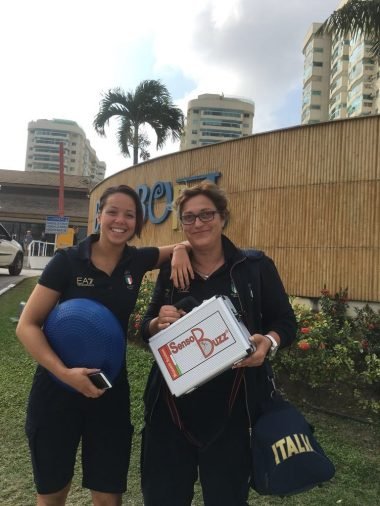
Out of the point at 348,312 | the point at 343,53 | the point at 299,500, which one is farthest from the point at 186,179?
the point at 343,53

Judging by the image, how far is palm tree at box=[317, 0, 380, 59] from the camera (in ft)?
37.3

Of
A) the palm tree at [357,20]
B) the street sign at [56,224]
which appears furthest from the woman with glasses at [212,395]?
the street sign at [56,224]

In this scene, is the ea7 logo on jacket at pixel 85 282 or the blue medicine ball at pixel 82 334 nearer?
the blue medicine ball at pixel 82 334

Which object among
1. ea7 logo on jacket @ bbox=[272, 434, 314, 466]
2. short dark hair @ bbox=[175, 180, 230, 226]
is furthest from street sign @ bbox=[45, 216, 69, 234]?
ea7 logo on jacket @ bbox=[272, 434, 314, 466]

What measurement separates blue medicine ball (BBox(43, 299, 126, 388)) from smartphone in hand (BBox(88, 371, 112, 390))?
7cm

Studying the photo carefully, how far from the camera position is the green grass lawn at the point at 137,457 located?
9.71ft

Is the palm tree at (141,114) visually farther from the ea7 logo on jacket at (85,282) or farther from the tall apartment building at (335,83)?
the tall apartment building at (335,83)

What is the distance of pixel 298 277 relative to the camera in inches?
305

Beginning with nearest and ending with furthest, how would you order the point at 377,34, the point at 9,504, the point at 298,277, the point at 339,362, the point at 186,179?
the point at 9,504 < the point at 339,362 < the point at 298,277 < the point at 186,179 < the point at 377,34

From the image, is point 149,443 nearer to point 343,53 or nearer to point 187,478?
point 187,478

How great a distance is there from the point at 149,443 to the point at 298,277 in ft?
19.9

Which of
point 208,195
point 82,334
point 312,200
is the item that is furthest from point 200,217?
point 312,200

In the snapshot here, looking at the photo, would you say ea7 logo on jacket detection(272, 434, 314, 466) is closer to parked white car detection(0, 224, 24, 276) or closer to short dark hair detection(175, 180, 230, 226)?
short dark hair detection(175, 180, 230, 226)

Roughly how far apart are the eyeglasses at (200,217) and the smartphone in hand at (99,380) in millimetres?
738
